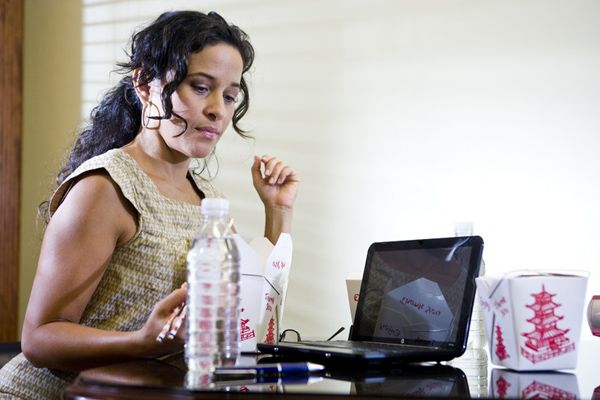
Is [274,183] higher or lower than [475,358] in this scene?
higher

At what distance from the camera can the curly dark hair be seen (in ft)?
5.07

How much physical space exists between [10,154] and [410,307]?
233 centimetres

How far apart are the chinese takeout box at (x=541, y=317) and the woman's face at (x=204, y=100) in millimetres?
712

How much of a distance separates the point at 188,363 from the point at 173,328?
0.07m

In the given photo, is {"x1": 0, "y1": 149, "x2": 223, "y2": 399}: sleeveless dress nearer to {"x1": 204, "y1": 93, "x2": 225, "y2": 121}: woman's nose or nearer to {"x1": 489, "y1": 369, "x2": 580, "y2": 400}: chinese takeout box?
{"x1": 204, "y1": 93, "x2": 225, "y2": 121}: woman's nose

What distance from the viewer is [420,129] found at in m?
2.98

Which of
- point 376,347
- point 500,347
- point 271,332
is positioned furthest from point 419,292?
point 271,332

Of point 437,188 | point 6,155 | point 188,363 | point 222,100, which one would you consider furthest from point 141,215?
point 6,155

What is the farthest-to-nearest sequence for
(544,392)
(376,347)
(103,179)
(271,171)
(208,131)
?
(271,171)
(208,131)
(103,179)
(376,347)
(544,392)

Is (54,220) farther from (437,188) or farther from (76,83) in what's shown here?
(76,83)

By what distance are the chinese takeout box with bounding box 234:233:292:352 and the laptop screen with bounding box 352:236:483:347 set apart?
17 cm

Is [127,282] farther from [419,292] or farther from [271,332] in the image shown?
[419,292]

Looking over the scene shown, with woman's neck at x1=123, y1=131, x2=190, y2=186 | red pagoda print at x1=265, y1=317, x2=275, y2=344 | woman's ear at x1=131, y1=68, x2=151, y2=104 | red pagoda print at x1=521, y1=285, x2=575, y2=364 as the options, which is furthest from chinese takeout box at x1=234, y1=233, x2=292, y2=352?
red pagoda print at x1=521, y1=285, x2=575, y2=364

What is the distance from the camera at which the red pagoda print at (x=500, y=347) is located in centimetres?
103
